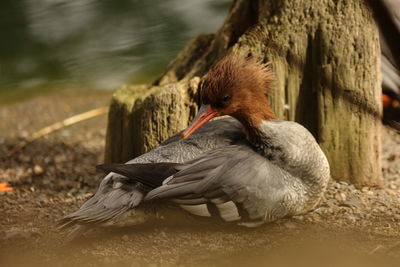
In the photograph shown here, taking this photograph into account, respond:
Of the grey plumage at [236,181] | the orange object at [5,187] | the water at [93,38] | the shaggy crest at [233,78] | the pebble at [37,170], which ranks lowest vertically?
the orange object at [5,187]

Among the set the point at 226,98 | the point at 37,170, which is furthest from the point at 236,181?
the point at 37,170

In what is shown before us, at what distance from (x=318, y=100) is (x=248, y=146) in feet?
2.31

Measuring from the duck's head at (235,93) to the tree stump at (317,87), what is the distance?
1.73ft

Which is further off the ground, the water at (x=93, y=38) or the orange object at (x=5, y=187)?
the water at (x=93, y=38)

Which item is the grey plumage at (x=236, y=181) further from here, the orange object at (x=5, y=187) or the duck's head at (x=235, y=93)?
the orange object at (x=5, y=187)

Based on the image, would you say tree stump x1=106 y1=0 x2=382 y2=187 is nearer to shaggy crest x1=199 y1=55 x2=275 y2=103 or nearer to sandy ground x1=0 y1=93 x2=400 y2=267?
sandy ground x1=0 y1=93 x2=400 y2=267

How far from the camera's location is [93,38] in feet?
21.3

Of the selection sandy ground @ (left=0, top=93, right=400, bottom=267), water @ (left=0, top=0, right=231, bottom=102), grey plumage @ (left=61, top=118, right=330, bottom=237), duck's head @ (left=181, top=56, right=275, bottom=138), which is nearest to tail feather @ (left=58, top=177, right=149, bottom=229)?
grey plumage @ (left=61, top=118, right=330, bottom=237)

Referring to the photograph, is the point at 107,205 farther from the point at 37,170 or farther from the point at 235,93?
the point at 37,170

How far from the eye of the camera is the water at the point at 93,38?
19.2 feet

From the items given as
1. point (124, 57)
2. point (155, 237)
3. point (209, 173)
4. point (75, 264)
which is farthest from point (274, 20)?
point (124, 57)

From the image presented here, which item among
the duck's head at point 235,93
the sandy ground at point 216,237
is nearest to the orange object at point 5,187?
the sandy ground at point 216,237

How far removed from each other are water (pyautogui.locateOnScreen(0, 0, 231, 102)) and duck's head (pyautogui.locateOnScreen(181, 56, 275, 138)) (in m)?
2.26

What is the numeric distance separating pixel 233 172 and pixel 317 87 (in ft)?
3.23
